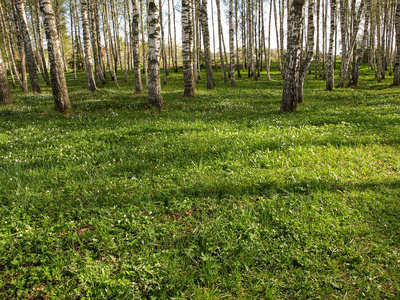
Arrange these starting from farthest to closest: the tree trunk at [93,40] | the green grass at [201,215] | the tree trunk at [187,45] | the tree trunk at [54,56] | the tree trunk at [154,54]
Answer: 1. the tree trunk at [93,40]
2. the tree trunk at [187,45]
3. the tree trunk at [154,54]
4. the tree trunk at [54,56]
5. the green grass at [201,215]

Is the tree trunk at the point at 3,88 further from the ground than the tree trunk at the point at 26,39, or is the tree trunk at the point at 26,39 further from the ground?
the tree trunk at the point at 26,39

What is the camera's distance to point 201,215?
159 inches

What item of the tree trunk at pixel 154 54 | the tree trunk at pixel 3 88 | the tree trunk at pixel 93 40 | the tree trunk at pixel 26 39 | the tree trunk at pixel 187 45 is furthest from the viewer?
the tree trunk at pixel 93 40

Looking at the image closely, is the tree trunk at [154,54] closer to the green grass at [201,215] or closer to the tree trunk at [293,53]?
the green grass at [201,215]

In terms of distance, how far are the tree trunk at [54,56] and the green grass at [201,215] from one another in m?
3.63

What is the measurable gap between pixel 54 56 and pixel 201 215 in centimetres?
1044

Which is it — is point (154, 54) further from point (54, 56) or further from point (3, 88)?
point (3, 88)

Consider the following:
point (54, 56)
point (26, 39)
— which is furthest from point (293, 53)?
point (26, 39)

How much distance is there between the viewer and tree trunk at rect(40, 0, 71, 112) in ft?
32.9

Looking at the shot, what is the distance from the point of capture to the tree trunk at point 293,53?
10062 mm

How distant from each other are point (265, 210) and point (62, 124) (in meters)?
8.70

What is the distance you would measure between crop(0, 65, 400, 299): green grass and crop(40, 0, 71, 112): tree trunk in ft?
11.9

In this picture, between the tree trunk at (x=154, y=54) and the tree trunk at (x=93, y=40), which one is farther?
the tree trunk at (x=93, y=40)

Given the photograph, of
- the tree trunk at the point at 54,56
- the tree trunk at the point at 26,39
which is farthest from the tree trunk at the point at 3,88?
the tree trunk at the point at 54,56
